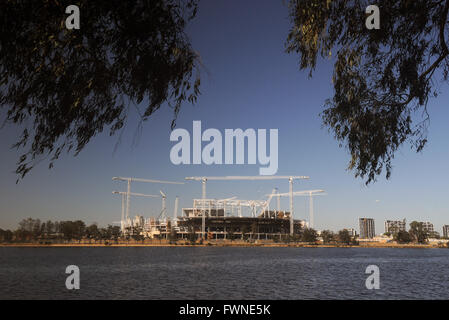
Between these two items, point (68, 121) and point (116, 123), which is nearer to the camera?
point (68, 121)

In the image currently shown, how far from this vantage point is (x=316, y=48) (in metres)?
12.3

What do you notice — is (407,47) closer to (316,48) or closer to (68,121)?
(316,48)

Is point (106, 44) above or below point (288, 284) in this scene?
above

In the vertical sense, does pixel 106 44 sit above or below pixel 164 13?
below

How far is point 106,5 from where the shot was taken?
876cm

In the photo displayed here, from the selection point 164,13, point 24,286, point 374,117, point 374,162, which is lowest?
point 24,286

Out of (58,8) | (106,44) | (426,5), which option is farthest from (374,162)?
(58,8)

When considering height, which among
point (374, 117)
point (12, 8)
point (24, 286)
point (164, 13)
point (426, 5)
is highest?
point (426, 5)

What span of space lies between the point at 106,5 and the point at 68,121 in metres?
2.80

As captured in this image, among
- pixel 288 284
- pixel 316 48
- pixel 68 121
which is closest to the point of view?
pixel 68 121

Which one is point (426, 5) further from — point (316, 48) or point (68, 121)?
point (68, 121)

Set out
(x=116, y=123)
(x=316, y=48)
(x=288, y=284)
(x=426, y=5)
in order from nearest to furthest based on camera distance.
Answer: (x=116, y=123)
(x=426, y=5)
(x=316, y=48)
(x=288, y=284)

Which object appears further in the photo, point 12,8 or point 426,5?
point 426,5

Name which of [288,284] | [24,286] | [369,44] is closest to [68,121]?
[369,44]
